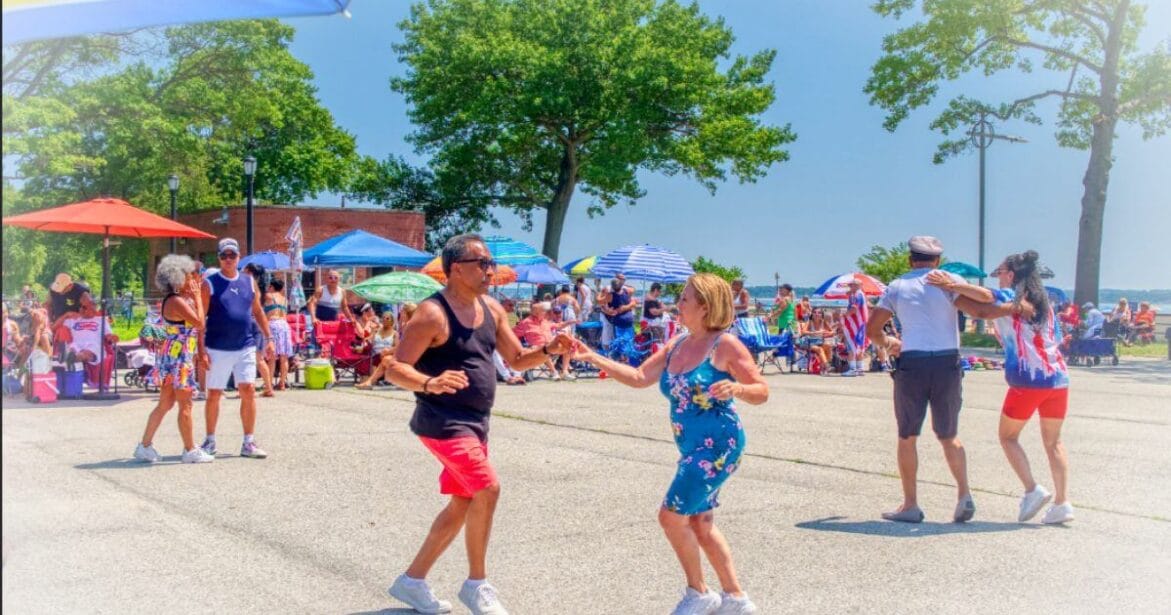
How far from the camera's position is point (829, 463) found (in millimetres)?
9477

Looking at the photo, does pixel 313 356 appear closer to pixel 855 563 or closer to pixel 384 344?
pixel 384 344

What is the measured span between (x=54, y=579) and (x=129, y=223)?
9.27 m

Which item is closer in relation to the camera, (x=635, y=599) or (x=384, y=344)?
(x=635, y=599)

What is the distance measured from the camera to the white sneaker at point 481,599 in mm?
4969

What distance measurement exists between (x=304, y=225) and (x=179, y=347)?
111 ft

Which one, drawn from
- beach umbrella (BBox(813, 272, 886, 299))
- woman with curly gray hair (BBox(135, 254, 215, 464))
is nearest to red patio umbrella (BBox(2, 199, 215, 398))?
woman with curly gray hair (BBox(135, 254, 215, 464))

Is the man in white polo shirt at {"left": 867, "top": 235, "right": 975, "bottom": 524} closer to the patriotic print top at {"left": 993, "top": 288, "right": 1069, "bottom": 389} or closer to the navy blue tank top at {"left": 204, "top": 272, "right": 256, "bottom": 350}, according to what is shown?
the patriotic print top at {"left": 993, "top": 288, "right": 1069, "bottom": 389}

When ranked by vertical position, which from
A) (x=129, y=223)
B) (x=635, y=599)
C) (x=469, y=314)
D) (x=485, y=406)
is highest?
(x=129, y=223)

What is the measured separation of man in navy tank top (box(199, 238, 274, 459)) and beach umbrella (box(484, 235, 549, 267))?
12.0 m

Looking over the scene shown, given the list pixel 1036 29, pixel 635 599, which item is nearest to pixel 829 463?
pixel 635 599

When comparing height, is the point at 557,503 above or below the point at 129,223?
below

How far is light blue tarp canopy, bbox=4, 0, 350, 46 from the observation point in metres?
3.54

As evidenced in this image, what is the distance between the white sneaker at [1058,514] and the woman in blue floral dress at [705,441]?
9.70 feet

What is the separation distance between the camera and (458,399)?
16.7 feet
